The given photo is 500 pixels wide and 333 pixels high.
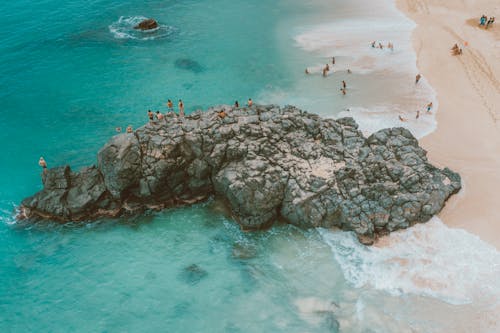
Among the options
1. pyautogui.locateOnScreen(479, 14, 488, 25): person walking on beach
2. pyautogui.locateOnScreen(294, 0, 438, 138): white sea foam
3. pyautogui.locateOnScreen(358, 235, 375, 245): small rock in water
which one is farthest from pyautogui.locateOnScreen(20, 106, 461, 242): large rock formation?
pyautogui.locateOnScreen(479, 14, 488, 25): person walking on beach

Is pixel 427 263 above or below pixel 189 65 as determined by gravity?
below

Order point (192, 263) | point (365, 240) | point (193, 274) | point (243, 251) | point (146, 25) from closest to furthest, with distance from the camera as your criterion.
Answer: point (193, 274) < point (192, 263) < point (365, 240) < point (243, 251) < point (146, 25)

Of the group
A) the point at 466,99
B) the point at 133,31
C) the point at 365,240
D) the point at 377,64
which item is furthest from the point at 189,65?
the point at 466,99

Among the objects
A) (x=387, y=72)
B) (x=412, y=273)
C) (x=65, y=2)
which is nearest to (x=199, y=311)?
(x=412, y=273)

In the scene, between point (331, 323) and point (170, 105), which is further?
point (170, 105)

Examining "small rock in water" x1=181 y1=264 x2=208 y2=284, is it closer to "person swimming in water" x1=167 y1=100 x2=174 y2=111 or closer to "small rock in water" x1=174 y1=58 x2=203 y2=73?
"person swimming in water" x1=167 y1=100 x2=174 y2=111

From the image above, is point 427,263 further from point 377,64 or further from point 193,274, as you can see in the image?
point 377,64

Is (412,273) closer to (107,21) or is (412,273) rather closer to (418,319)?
(418,319)
